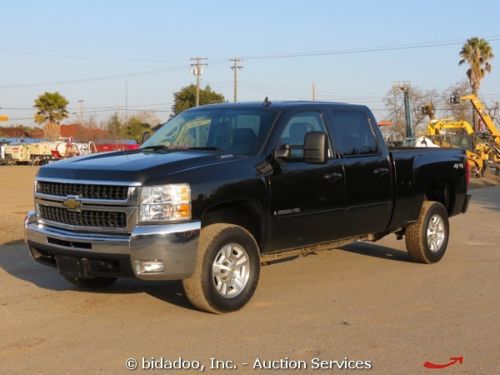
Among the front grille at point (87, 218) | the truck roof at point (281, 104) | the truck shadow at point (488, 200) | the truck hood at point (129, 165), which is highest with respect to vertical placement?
the truck roof at point (281, 104)

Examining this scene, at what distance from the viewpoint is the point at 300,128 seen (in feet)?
22.2

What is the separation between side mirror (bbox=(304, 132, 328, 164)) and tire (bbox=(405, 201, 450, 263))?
8.38 feet

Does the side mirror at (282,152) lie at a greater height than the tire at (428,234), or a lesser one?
greater

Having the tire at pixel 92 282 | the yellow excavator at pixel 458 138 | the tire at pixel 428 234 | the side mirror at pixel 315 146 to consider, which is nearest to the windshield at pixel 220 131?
the side mirror at pixel 315 146

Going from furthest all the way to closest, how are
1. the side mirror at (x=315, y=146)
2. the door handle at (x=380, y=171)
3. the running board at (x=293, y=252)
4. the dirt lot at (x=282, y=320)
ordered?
the door handle at (x=380, y=171) → the running board at (x=293, y=252) → the side mirror at (x=315, y=146) → the dirt lot at (x=282, y=320)

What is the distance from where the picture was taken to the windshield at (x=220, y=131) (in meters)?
6.38

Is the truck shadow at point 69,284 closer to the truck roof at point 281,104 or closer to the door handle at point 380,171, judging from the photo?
the truck roof at point 281,104

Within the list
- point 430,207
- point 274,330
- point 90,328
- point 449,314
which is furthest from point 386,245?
point 90,328

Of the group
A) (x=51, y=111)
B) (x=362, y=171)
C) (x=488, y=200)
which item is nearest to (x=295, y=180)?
(x=362, y=171)

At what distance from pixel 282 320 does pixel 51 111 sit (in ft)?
248

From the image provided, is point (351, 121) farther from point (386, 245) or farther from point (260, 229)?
point (386, 245)

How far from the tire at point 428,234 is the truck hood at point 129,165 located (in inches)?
135

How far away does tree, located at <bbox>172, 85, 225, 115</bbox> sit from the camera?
65131 millimetres

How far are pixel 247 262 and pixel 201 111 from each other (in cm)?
204
